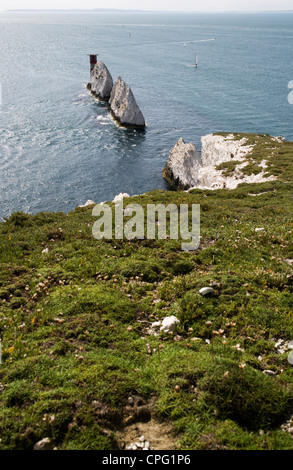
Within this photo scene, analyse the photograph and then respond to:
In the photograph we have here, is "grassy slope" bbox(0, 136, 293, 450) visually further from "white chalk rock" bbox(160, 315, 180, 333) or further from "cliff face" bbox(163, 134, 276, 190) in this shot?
"cliff face" bbox(163, 134, 276, 190)

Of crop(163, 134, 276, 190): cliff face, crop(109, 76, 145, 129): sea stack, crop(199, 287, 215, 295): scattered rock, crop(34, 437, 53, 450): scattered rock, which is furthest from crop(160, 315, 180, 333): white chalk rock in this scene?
crop(109, 76, 145, 129): sea stack

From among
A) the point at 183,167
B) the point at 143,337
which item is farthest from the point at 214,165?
the point at 143,337

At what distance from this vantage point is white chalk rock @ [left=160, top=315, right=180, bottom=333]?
11.9 metres

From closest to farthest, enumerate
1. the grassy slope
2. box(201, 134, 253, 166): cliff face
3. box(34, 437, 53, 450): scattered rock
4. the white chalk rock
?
box(34, 437, 53, 450): scattered rock
the grassy slope
the white chalk rock
box(201, 134, 253, 166): cliff face

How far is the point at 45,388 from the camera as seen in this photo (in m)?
8.91

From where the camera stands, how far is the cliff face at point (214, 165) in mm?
37906

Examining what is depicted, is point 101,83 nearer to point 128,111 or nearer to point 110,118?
point 110,118

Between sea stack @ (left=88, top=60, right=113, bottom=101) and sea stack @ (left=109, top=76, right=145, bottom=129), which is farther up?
sea stack @ (left=88, top=60, right=113, bottom=101)

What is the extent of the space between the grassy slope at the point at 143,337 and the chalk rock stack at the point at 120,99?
190 ft

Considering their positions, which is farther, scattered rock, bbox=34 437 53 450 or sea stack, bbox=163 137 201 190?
sea stack, bbox=163 137 201 190

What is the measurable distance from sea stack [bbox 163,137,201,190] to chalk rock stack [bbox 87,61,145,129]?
79.2 feet

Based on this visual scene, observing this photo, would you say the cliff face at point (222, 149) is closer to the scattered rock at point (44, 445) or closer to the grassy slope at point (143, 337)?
the grassy slope at point (143, 337)
